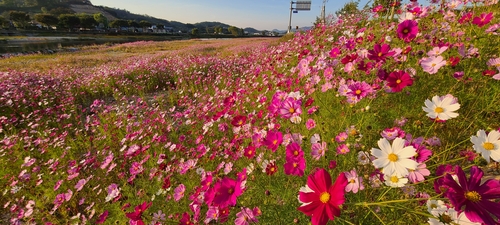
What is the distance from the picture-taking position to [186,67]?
23.8ft

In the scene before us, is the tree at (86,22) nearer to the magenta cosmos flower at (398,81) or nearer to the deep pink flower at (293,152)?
the deep pink flower at (293,152)

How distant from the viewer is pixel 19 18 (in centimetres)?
6097

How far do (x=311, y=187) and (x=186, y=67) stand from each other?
7041mm

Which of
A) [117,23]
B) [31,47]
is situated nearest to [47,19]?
[117,23]

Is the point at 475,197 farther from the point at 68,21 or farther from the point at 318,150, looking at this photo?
the point at 68,21

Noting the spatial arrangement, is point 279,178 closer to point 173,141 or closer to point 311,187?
point 311,187

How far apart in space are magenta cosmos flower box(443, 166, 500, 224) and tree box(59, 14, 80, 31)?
291 feet

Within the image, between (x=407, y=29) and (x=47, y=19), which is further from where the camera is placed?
(x=47, y=19)

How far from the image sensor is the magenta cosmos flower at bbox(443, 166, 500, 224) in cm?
65

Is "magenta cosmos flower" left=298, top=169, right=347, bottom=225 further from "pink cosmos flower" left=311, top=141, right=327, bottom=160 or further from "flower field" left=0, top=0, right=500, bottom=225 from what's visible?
"pink cosmos flower" left=311, top=141, right=327, bottom=160

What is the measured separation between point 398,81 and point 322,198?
0.92m

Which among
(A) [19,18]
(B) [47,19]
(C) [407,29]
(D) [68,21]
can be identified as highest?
(B) [47,19]

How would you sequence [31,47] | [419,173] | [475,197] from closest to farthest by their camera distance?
[475,197] < [419,173] < [31,47]

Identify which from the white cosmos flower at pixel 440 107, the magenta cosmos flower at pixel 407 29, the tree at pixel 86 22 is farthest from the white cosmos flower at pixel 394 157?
the tree at pixel 86 22
